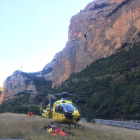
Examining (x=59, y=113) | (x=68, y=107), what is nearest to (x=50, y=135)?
(x=68, y=107)

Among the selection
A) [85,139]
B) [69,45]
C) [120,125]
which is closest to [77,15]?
[69,45]

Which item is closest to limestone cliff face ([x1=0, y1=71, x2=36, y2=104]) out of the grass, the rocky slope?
the rocky slope

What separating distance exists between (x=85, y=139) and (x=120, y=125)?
1094 centimetres

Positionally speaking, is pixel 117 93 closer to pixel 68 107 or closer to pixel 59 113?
pixel 59 113

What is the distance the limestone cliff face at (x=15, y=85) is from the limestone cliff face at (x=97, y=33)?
17.9 m

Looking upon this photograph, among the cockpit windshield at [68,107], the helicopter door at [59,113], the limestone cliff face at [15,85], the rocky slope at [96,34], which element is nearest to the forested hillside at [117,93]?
the helicopter door at [59,113]

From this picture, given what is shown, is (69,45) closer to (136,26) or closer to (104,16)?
(104,16)

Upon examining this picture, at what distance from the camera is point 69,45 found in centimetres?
6988

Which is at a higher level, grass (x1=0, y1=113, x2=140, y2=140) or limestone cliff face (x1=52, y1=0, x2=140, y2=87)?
limestone cliff face (x1=52, y1=0, x2=140, y2=87)

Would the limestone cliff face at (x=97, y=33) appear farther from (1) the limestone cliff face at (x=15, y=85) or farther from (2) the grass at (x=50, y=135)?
(2) the grass at (x=50, y=135)

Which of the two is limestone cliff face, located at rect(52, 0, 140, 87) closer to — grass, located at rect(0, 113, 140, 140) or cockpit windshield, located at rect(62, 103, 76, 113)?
cockpit windshield, located at rect(62, 103, 76, 113)

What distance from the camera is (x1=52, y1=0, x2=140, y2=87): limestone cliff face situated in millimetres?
48062

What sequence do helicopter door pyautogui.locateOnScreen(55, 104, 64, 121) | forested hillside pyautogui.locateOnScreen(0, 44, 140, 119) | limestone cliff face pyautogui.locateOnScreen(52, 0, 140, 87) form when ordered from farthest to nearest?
limestone cliff face pyautogui.locateOnScreen(52, 0, 140, 87), forested hillside pyautogui.locateOnScreen(0, 44, 140, 119), helicopter door pyautogui.locateOnScreen(55, 104, 64, 121)

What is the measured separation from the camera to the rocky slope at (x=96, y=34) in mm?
47938
